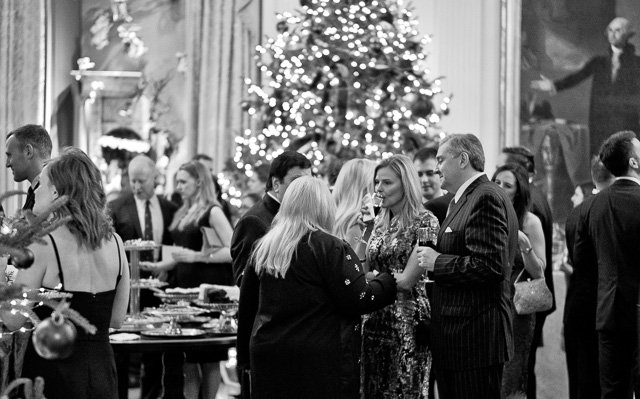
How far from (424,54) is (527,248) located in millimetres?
5322

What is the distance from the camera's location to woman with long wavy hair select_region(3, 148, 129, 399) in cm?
451

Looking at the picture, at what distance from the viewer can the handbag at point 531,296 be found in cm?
657

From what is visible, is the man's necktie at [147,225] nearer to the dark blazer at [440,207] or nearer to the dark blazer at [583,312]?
the dark blazer at [440,207]

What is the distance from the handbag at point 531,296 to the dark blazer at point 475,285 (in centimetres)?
143

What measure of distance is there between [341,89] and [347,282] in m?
6.76

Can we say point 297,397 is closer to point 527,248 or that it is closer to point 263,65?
point 527,248

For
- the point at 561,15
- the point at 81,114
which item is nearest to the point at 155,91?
the point at 81,114

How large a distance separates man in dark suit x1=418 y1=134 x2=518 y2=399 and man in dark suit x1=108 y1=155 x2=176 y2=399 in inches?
136

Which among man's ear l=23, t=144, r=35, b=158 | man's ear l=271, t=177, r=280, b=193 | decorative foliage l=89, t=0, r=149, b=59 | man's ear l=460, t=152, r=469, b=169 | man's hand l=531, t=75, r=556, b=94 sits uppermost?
decorative foliage l=89, t=0, r=149, b=59

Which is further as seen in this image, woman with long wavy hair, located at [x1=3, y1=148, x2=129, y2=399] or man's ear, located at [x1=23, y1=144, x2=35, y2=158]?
man's ear, located at [x1=23, y1=144, x2=35, y2=158]

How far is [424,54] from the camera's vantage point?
37.7 feet

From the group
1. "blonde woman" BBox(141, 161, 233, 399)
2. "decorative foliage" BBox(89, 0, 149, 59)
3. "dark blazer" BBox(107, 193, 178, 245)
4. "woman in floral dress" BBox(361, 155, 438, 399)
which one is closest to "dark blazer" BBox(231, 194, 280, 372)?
"woman in floral dress" BBox(361, 155, 438, 399)

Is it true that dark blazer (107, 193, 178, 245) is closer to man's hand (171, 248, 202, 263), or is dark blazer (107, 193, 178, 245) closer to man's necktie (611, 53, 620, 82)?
man's hand (171, 248, 202, 263)

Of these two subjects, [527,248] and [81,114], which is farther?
[81,114]
